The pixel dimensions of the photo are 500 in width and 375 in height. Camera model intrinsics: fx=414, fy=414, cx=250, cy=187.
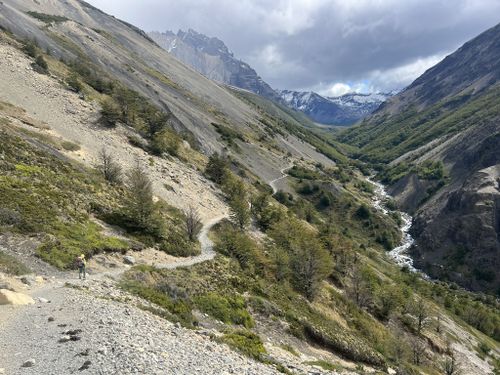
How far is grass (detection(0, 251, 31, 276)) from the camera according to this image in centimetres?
2209

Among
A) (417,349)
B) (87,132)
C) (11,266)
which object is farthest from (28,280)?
(87,132)

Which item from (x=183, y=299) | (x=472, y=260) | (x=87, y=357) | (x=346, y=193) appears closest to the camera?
(x=87, y=357)

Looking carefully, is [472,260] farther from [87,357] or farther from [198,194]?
[87,357]

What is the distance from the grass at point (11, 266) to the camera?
870 inches

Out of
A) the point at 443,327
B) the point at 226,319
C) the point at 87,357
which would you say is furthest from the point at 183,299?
the point at 443,327

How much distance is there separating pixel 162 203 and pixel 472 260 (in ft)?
357

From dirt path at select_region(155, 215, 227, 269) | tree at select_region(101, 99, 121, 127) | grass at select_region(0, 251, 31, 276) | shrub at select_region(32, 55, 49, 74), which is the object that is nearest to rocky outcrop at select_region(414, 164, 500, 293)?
dirt path at select_region(155, 215, 227, 269)

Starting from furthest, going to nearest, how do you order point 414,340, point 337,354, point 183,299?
point 414,340 < point 337,354 < point 183,299

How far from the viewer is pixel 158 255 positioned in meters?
35.8

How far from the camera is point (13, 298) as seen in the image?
1900 cm

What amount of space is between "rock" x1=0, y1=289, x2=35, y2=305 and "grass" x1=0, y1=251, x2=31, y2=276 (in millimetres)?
3258

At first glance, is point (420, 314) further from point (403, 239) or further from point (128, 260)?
point (403, 239)

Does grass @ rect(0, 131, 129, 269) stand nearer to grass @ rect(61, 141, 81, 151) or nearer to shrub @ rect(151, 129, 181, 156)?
grass @ rect(61, 141, 81, 151)

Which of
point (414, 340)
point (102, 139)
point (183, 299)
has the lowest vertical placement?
point (414, 340)
